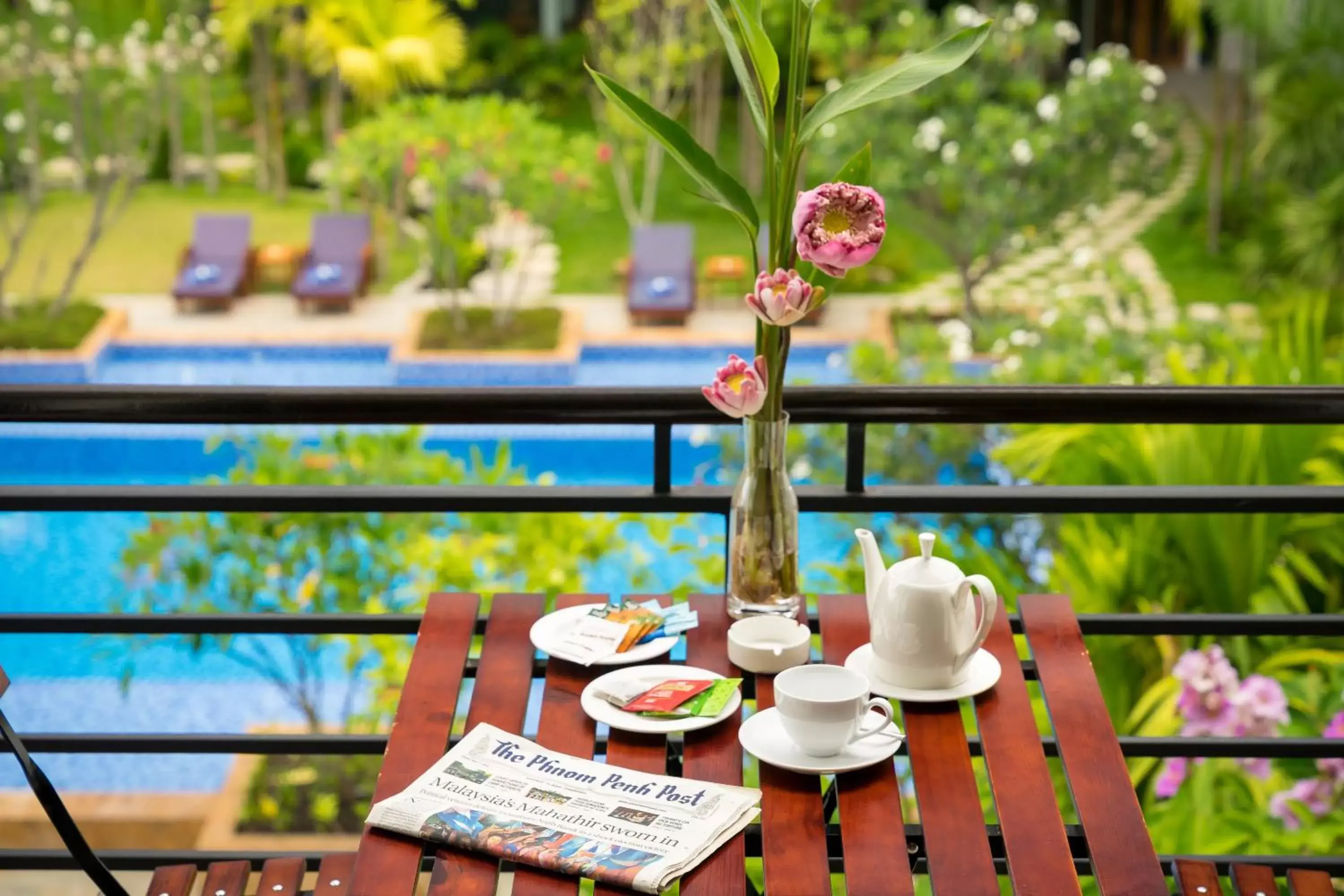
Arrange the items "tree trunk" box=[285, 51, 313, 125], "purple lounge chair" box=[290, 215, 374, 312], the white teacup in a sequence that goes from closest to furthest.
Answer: the white teacup < "purple lounge chair" box=[290, 215, 374, 312] < "tree trunk" box=[285, 51, 313, 125]

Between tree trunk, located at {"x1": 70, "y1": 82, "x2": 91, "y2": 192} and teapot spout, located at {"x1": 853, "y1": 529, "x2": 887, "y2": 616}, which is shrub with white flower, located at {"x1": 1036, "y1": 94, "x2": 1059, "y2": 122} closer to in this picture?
tree trunk, located at {"x1": 70, "y1": 82, "x2": 91, "y2": 192}

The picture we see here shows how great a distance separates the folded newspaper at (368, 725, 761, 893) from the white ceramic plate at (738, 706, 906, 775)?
47 mm

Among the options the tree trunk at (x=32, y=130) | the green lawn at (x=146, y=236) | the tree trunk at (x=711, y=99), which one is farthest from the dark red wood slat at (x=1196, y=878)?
the tree trunk at (x=711, y=99)

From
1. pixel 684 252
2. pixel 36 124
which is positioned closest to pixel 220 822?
pixel 684 252

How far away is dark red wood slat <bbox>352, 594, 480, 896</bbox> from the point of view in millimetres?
1016

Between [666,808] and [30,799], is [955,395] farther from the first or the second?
[30,799]

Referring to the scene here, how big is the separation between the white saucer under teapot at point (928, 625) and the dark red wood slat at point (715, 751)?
0.42ft

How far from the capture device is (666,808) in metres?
→ 1.07

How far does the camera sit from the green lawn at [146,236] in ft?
44.5

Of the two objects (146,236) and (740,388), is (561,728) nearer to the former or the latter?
(740,388)

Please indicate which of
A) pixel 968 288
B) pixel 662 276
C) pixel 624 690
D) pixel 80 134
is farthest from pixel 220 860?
pixel 80 134

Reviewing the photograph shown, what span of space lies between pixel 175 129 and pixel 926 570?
48.0 ft

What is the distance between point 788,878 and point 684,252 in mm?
11661

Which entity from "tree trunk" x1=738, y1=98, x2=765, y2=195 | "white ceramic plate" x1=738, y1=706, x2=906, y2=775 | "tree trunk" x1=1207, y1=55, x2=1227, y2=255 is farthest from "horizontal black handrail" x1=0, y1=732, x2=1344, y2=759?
"tree trunk" x1=1207, y1=55, x2=1227, y2=255
